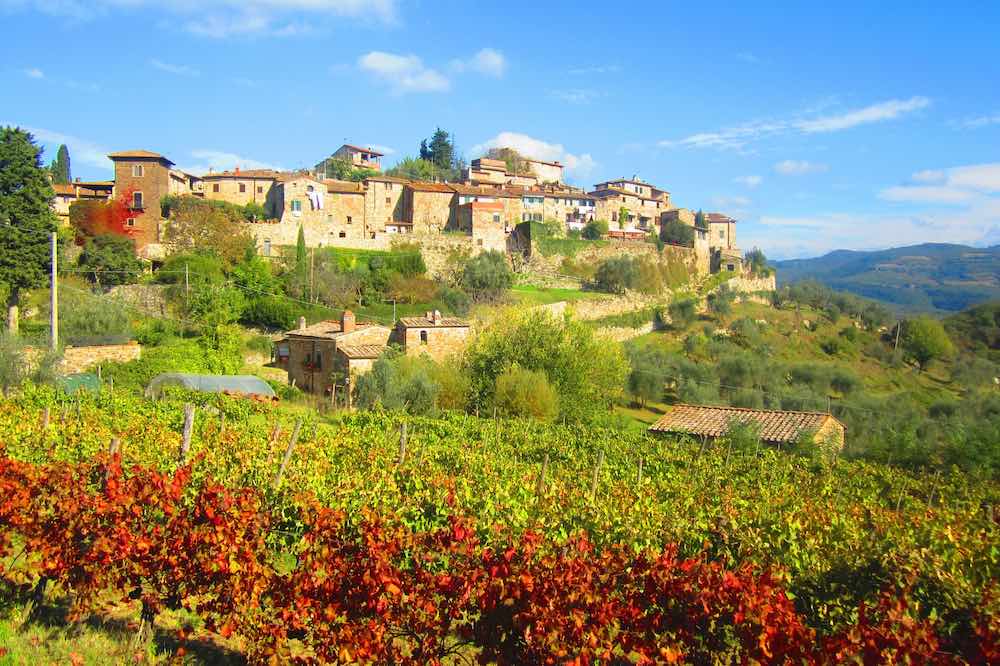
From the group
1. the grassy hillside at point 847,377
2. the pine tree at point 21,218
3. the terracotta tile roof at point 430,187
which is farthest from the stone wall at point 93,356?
the terracotta tile roof at point 430,187

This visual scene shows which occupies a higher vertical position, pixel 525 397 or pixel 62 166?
pixel 62 166

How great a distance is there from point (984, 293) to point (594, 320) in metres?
146

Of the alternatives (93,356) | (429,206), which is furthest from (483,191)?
(93,356)

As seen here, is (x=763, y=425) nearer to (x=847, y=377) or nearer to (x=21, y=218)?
(x=847, y=377)

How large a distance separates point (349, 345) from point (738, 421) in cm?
1453

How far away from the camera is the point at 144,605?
6.68 meters

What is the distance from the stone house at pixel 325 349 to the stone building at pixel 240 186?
1889 centimetres

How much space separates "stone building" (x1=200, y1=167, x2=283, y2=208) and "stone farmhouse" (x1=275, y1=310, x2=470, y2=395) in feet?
60.1

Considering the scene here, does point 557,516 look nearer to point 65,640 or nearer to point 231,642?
point 231,642

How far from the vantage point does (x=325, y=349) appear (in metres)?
30.5

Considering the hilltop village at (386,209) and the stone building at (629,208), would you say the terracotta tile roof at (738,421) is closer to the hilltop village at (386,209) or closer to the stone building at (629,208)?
the hilltop village at (386,209)

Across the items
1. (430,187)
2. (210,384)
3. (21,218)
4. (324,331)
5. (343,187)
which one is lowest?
(210,384)

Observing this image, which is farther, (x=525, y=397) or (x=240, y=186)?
(x=240, y=186)

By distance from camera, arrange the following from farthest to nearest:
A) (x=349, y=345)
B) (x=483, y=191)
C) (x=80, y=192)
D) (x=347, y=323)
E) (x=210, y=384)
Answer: (x=483, y=191) → (x=80, y=192) → (x=347, y=323) → (x=349, y=345) → (x=210, y=384)
